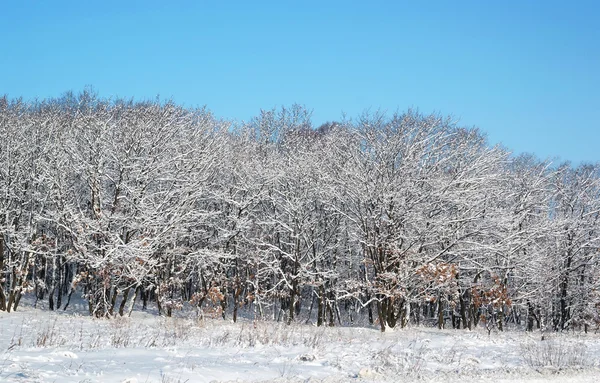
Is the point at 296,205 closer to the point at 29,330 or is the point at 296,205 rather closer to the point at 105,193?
the point at 105,193

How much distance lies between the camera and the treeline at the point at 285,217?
63.0ft

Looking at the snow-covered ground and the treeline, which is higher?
the treeline

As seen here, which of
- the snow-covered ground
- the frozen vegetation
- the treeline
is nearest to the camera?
the snow-covered ground

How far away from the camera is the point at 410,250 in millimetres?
18625

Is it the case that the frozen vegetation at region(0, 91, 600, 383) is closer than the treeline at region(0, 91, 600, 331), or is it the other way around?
the frozen vegetation at region(0, 91, 600, 383)

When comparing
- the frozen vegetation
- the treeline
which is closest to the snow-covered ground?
the frozen vegetation

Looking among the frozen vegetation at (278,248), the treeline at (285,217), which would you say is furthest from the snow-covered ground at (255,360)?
the treeline at (285,217)

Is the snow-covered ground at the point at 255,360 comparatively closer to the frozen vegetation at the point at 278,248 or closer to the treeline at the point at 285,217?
the frozen vegetation at the point at 278,248

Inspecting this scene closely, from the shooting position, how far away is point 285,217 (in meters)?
26.4

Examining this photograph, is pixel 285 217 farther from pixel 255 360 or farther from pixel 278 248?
pixel 255 360

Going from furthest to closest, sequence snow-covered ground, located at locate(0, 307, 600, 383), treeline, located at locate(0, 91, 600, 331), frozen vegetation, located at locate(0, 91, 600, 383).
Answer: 1. treeline, located at locate(0, 91, 600, 331)
2. frozen vegetation, located at locate(0, 91, 600, 383)
3. snow-covered ground, located at locate(0, 307, 600, 383)

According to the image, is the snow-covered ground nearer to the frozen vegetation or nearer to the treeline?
the frozen vegetation

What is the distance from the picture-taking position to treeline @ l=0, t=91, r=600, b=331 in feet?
63.0

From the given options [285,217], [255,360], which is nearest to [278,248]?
[285,217]
